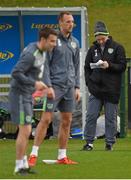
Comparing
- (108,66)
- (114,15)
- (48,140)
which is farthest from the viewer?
(114,15)

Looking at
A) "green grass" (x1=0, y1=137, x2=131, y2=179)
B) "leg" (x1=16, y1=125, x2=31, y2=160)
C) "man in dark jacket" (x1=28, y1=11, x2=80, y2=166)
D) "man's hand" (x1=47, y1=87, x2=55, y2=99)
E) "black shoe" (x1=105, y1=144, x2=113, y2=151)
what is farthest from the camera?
"black shoe" (x1=105, y1=144, x2=113, y2=151)

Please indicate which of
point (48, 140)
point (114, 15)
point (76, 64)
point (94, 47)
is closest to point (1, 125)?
point (48, 140)

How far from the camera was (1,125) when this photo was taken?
17.9 meters

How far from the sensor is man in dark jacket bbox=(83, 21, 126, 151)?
13953 millimetres

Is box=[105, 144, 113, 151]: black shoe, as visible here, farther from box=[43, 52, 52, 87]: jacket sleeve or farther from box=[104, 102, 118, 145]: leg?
box=[43, 52, 52, 87]: jacket sleeve

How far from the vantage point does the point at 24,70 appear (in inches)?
405

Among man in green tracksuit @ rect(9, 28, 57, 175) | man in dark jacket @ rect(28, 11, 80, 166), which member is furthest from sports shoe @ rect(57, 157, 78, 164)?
man in green tracksuit @ rect(9, 28, 57, 175)

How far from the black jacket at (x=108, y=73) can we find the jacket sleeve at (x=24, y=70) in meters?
3.75

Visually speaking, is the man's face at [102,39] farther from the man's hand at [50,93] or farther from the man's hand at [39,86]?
the man's hand at [39,86]

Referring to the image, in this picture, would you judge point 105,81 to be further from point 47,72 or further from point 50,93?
point 50,93

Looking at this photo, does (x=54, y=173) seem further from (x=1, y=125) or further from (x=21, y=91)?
(x=1, y=125)

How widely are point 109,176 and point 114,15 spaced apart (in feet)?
91.9

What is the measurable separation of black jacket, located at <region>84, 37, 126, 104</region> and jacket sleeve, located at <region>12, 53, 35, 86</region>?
3.75 meters

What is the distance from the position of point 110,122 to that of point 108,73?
84 cm
